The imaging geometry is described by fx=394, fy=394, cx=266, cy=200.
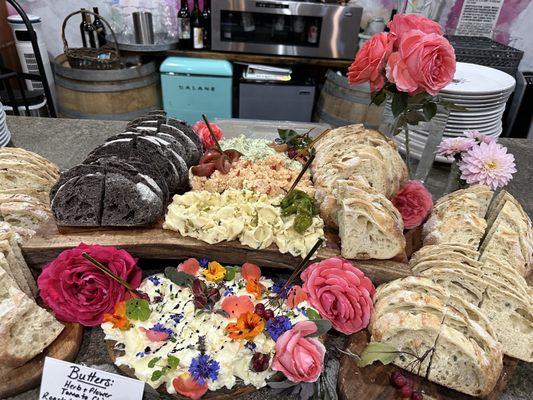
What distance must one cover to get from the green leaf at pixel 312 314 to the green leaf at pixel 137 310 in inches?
18.4

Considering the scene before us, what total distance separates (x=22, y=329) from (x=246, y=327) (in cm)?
62

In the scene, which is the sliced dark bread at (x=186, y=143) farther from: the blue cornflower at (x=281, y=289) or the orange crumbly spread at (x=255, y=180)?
the blue cornflower at (x=281, y=289)

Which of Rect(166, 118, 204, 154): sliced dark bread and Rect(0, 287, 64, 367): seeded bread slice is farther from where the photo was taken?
Rect(166, 118, 204, 154): sliced dark bread

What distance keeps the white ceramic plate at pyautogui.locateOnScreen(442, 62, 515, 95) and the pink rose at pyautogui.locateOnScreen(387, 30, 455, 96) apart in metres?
0.69

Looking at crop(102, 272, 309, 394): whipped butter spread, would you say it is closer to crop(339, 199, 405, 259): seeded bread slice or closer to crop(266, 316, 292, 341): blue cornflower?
crop(266, 316, 292, 341): blue cornflower

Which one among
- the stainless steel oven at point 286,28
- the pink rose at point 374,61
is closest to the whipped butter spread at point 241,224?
the pink rose at point 374,61

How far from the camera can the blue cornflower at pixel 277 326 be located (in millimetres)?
1100

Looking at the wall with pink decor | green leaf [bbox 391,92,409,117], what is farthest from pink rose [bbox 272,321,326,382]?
the wall with pink decor

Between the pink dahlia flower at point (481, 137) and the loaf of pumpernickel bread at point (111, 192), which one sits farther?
the pink dahlia flower at point (481, 137)

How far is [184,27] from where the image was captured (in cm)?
399

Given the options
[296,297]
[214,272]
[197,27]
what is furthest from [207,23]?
[296,297]

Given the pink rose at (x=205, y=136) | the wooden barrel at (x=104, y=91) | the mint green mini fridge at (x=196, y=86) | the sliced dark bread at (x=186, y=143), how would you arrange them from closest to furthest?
1. the sliced dark bread at (x=186, y=143)
2. the pink rose at (x=205, y=136)
3. the wooden barrel at (x=104, y=91)
4. the mint green mini fridge at (x=196, y=86)

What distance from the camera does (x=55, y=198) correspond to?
1.32 metres

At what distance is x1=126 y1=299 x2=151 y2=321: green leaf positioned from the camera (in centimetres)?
114
